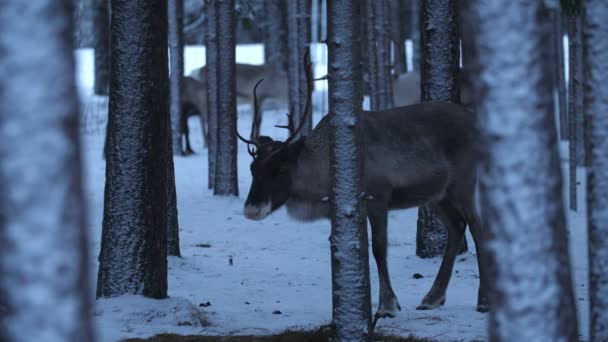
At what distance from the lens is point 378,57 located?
45.2 feet

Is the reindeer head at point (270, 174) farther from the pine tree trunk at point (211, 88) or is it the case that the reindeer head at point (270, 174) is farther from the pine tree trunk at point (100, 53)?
the pine tree trunk at point (100, 53)

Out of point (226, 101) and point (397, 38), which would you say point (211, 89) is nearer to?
point (226, 101)

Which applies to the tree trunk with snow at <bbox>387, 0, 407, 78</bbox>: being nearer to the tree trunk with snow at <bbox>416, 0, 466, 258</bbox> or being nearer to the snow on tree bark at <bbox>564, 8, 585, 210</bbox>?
the snow on tree bark at <bbox>564, 8, 585, 210</bbox>

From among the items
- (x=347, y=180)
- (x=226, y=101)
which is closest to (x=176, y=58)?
(x=226, y=101)

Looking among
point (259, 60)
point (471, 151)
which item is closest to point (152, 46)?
point (471, 151)

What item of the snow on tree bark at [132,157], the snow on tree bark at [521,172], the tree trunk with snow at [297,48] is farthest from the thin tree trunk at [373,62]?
the snow on tree bark at [521,172]

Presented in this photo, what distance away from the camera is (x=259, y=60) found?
101 ft

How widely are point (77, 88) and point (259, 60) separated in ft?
96.3

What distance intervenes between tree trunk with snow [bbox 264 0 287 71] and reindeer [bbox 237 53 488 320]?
52.3ft

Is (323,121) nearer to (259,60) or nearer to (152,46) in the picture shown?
(152,46)

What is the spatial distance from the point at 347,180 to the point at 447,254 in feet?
7.48

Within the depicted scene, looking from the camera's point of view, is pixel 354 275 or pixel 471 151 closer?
pixel 354 275

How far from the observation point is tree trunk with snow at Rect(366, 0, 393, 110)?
13441mm

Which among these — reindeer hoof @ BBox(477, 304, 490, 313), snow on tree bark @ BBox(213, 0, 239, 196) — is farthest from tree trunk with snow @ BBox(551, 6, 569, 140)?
reindeer hoof @ BBox(477, 304, 490, 313)
